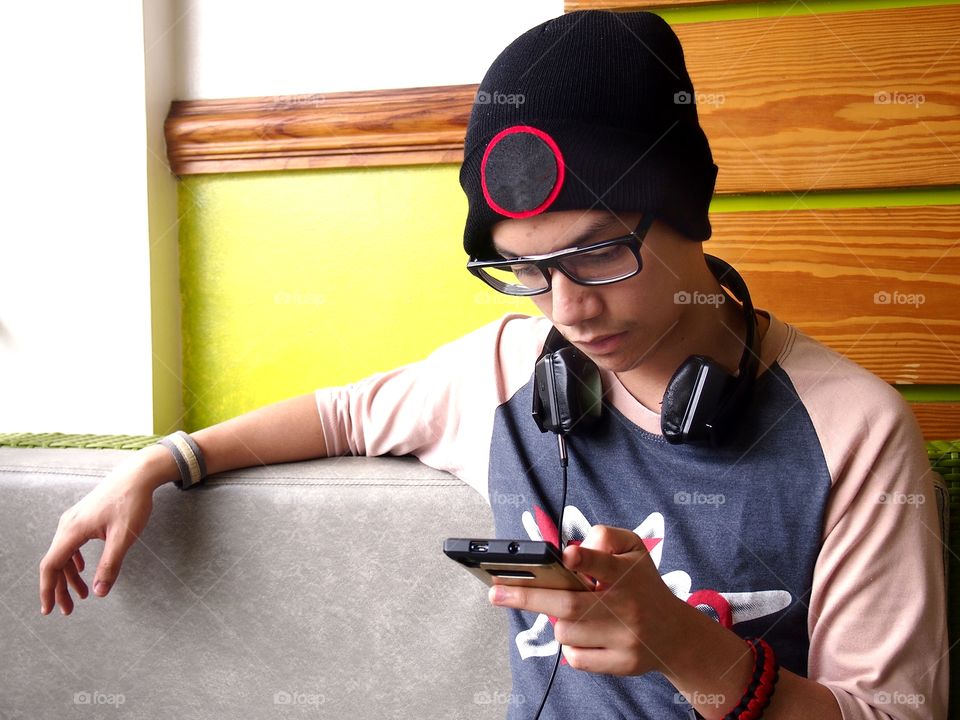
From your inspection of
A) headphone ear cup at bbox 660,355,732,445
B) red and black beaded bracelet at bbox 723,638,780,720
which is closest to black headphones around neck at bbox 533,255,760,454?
headphone ear cup at bbox 660,355,732,445

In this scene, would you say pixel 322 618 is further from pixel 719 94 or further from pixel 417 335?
pixel 719 94

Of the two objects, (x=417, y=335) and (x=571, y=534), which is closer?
(x=571, y=534)

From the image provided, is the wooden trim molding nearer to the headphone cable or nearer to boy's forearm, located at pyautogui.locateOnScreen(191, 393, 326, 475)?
boy's forearm, located at pyautogui.locateOnScreen(191, 393, 326, 475)

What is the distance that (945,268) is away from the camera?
50.1 inches

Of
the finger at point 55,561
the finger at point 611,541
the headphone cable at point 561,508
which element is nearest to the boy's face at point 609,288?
the headphone cable at point 561,508

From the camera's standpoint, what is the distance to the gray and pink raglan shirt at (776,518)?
0.84 meters

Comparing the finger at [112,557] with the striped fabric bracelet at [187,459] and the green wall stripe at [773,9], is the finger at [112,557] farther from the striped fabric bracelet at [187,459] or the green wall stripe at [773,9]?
the green wall stripe at [773,9]

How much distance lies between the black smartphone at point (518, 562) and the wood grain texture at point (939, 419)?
0.80 m

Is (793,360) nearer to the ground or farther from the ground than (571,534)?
farther from the ground

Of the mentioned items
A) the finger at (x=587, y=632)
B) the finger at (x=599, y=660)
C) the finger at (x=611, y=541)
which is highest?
the finger at (x=611, y=541)

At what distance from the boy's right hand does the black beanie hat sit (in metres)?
0.56

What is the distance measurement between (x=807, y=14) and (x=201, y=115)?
1.00m

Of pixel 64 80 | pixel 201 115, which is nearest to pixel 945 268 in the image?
pixel 201 115

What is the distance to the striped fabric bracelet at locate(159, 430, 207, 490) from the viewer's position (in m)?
1.14
